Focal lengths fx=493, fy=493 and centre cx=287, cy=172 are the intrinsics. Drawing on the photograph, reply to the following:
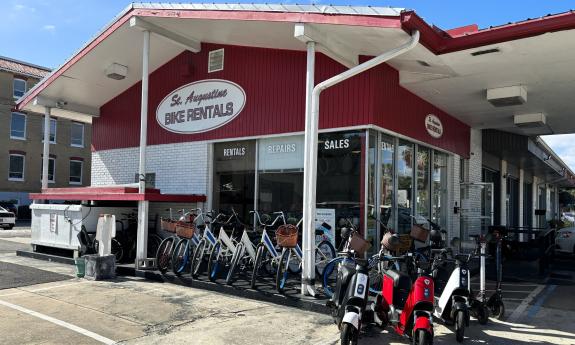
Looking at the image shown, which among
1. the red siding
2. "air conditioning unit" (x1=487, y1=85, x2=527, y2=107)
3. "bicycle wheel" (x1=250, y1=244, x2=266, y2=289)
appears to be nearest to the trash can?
"bicycle wheel" (x1=250, y1=244, x2=266, y2=289)

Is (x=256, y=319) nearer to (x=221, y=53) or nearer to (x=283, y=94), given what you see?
(x=283, y=94)

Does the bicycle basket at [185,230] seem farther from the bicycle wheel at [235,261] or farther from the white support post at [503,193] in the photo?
the white support post at [503,193]

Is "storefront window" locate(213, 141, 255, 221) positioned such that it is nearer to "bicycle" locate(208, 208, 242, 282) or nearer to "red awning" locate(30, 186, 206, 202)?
"red awning" locate(30, 186, 206, 202)

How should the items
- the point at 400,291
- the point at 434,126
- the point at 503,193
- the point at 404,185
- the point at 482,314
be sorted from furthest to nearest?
the point at 503,193
the point at 434,126
the point at 404,185
the point at 482,314
the point at 400,291

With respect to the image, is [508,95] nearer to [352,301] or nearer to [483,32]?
[483,32]

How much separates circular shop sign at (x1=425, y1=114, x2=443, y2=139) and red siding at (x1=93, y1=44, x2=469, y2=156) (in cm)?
15

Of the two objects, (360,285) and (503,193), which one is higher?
(503,193)

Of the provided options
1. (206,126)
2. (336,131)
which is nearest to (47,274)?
(206,126)

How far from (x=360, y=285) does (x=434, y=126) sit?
711cm

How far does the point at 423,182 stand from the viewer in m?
11.3

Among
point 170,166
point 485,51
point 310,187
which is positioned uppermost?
point 485,51

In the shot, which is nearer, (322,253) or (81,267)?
(322,253)

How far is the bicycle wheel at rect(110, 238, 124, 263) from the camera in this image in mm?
10430

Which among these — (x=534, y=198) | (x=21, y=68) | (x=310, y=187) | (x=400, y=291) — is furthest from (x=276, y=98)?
(x=21, y=68)
